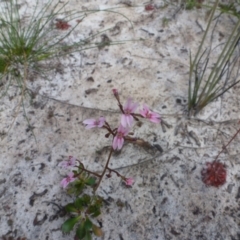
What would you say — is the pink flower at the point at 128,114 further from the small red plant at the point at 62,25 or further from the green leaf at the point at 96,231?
the small red plant at the point at 62,25

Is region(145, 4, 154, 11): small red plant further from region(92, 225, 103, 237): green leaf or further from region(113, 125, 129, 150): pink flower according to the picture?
region(92, 225, 103, 237): green leaf

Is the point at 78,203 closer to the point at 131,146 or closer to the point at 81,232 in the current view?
the point at 81,232

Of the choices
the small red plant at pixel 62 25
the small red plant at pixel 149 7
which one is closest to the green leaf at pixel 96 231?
the small red plant at pixel 62 25

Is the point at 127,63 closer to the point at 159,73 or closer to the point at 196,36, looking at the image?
the point at 159,73

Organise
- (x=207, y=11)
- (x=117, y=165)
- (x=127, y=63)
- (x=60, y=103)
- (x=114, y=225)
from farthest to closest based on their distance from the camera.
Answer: (x=207, y=11), (x=127, y=63), (x=60, y=103), (x=117, y=165), (x=114, y=225)

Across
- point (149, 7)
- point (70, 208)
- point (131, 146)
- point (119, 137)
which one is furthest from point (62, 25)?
point (70, 208)

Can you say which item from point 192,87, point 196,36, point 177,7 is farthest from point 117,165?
point 177,7

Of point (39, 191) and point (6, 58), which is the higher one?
point (6, 58)
